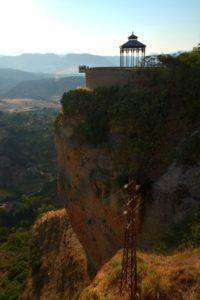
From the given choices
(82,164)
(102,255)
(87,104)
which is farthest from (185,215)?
(87,104)

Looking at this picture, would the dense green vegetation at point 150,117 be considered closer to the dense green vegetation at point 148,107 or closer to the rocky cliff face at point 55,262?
the dense green vegetation at point 148,107

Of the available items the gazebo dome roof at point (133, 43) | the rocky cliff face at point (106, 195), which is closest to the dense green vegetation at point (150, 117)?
the rocky cliff face at point (106, 195)

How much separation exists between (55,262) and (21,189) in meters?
56.7

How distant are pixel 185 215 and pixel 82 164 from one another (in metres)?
10.8

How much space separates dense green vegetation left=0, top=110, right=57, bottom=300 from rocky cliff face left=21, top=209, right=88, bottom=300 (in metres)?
2.45

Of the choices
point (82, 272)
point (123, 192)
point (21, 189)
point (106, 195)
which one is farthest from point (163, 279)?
point (21, 189)

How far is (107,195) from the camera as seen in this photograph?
1035 inches

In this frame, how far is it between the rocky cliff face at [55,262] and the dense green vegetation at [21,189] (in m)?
2.45

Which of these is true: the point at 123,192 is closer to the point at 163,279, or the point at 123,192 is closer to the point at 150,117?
the point at 150,117

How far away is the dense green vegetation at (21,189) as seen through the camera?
4353 centimetres

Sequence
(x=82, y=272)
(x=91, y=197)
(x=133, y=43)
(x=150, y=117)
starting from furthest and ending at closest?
1. (x=133, y=43)
2. (x=82, y=272)
3. (x=91, y=197)
4. (x=150, y=117)

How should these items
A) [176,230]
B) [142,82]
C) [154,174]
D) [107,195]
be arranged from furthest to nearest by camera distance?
[142,82] < [107,195] < [154,174] < [176,230]

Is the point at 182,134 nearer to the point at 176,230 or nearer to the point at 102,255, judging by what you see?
the point at 176,230

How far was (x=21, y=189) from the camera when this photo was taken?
291 ft
